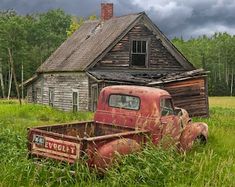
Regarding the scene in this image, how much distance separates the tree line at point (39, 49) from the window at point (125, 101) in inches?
1267

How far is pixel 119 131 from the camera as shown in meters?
9.62

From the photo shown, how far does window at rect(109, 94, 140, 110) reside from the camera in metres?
9.99

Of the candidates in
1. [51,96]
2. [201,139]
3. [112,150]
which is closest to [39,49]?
[51,96]

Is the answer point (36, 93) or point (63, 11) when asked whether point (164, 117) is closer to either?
point (36, 93)

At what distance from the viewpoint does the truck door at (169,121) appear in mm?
9164

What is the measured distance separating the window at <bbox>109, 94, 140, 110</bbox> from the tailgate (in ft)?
8.10

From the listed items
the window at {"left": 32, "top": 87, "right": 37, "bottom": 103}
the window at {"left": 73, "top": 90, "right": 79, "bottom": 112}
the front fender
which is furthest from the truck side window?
the window at {"left": 32, "top": 87, "right": 37, "bottom": 103}

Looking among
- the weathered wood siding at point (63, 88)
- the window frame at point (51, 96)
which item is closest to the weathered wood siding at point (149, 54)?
the weathered wood siding at point (63, 88)

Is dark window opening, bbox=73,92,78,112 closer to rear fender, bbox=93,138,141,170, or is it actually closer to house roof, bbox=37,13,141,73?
house roof, bbox=37,13,141,73

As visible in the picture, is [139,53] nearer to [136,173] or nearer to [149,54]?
[149,54]

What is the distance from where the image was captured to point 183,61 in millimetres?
26844

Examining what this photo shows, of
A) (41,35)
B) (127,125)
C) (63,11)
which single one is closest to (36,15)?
(63,11)

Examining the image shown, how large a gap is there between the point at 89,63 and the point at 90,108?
2.56 metres

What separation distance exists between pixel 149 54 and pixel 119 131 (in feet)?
54.6
